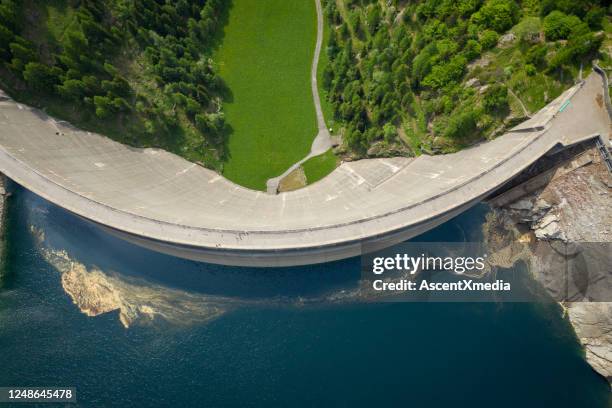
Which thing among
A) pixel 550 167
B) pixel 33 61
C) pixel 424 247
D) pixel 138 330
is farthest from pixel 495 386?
pixel 33 61

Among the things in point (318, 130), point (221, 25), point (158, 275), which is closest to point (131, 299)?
point (158, 275)

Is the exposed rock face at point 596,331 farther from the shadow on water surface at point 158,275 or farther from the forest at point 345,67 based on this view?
the forest at point 345,67

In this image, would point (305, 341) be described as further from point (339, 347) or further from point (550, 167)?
point (550, 167)

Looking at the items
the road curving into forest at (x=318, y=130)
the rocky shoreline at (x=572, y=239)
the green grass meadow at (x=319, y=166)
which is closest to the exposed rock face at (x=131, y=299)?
the road curving into forest at (x=318, y=130)

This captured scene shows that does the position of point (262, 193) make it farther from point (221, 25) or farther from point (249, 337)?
point (221, 25)

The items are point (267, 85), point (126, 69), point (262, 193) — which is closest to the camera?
point (126, 69)

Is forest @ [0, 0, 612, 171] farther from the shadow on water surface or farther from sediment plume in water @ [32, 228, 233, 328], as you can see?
sediment plume in water @ [32, 228, 233, 328]

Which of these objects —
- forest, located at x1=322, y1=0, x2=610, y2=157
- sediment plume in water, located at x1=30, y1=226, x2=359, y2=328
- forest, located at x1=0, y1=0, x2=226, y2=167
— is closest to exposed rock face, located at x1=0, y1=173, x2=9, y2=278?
sediment plume in water, located at x1=30, y1=226, x2=359, y2=328
